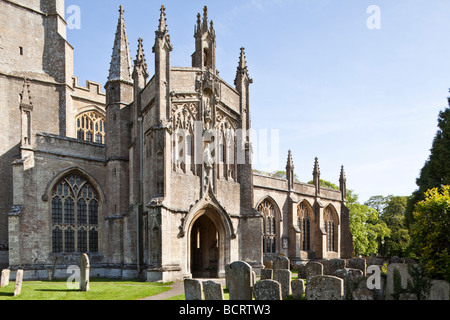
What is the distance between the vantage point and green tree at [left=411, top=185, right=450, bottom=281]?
12.8 metres

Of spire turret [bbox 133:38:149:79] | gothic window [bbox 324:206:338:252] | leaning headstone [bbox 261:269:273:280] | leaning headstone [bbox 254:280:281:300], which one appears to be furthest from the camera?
gothic window [bbox 324:206:338:252]

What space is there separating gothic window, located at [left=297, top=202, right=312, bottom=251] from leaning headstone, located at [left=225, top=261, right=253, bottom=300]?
2640 centimetres

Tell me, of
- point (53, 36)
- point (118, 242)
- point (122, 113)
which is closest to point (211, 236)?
point (118, 242)

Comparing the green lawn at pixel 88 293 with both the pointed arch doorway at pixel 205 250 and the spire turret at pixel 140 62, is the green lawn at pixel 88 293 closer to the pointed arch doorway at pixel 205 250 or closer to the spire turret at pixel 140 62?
the pointed arch doorway at pixel 205 250

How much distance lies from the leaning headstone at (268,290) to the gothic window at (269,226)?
72.1 feet

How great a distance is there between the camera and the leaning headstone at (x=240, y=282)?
12422mm

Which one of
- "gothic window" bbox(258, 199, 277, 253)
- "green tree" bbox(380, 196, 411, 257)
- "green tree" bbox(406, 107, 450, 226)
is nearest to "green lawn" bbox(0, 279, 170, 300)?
"gothic window" bbox(258, 199, 277, 253)

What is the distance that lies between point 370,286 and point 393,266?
109cm

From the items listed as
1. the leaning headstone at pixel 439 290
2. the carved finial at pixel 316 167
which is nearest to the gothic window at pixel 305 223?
the carved finial at pixel 316 167

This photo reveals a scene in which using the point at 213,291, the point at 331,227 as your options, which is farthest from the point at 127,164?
the point at 331,227

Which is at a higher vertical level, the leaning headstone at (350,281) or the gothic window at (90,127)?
the gothic window at (90,127)

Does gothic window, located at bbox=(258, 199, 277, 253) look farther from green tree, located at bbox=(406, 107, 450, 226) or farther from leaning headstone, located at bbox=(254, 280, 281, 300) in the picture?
leaning headstone, located at bbox=(254, 280, 281, 300)

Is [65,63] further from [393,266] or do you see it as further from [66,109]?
[393,266]

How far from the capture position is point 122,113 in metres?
26.4
